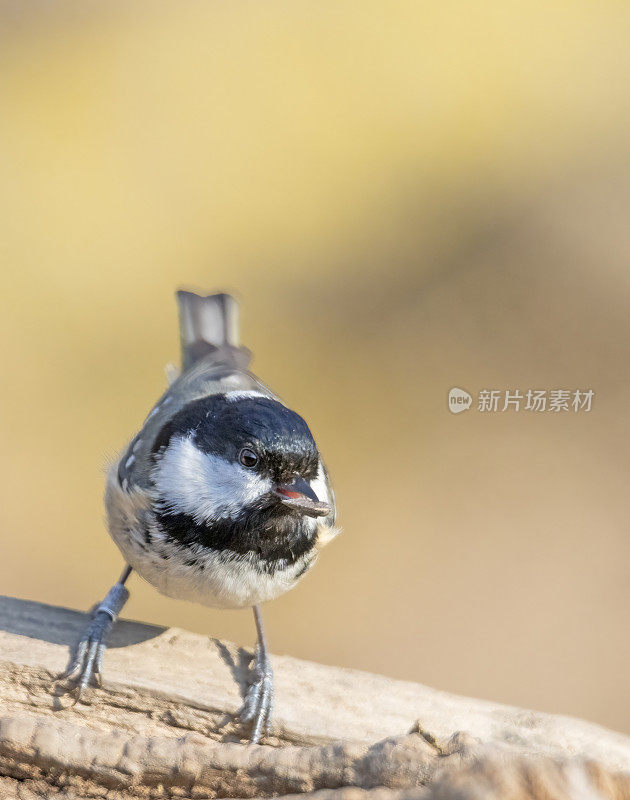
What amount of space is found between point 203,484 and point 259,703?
46cm

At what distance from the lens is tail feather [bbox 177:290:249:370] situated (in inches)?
90.4

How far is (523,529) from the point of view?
3.58 m

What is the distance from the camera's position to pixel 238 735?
4.97 feet

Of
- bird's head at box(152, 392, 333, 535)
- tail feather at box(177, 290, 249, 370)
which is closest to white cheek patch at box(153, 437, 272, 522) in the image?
bird's head at box(152, 392, 333, 535)

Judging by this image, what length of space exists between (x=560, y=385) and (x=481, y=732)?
8.27 feet

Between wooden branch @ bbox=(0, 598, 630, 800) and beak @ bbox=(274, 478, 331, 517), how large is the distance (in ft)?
1.33

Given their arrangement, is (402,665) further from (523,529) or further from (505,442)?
(505,442)

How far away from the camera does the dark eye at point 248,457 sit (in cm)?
151

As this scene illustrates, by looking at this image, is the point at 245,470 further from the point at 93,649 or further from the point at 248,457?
the point at 93,649

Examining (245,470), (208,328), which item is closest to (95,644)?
(245,470)

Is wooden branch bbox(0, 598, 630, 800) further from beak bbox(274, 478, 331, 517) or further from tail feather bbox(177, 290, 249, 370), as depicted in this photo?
tail feather bbox(177, 290, 249, 370)

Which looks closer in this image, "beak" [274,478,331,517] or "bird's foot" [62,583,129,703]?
"beak" [274,478,331,517]

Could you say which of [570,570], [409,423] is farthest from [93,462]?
[570,570]

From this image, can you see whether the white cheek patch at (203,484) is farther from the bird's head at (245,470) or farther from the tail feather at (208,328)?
the tail feather at (208,328)
